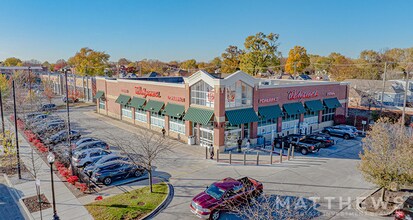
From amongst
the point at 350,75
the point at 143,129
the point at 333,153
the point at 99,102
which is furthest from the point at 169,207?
the point at 350,75

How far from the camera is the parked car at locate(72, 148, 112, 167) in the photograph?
75.2 feet

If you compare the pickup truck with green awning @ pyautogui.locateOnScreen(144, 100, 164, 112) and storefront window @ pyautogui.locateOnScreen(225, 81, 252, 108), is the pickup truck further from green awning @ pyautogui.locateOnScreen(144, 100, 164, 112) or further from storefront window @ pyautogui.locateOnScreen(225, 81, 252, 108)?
green awning @ pyautogui.locateOnScreen(144, 100, 164, 112)

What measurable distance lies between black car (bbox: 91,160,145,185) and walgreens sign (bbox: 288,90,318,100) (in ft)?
65.9

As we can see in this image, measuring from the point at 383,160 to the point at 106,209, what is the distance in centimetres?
1538

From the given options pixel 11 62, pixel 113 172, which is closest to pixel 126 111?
pixel 113 172

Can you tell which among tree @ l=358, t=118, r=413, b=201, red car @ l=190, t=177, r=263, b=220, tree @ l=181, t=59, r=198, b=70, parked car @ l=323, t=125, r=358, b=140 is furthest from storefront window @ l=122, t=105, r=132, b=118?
tree @ l=181, t=59, r=198, b=70

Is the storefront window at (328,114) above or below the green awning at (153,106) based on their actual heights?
below

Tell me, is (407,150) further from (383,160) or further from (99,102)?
(99,102)

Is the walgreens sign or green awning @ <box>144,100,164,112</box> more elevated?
the walgreens sign

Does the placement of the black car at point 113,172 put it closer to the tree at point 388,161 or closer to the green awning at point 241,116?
the green awning at point 241,116

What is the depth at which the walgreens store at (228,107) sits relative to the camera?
2792cm

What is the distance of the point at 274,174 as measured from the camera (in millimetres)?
21688

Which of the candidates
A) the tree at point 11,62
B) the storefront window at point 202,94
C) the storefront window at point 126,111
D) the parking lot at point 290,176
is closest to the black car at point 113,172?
the parking lot at point 290,176

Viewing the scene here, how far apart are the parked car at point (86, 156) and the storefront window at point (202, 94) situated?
1038cm
